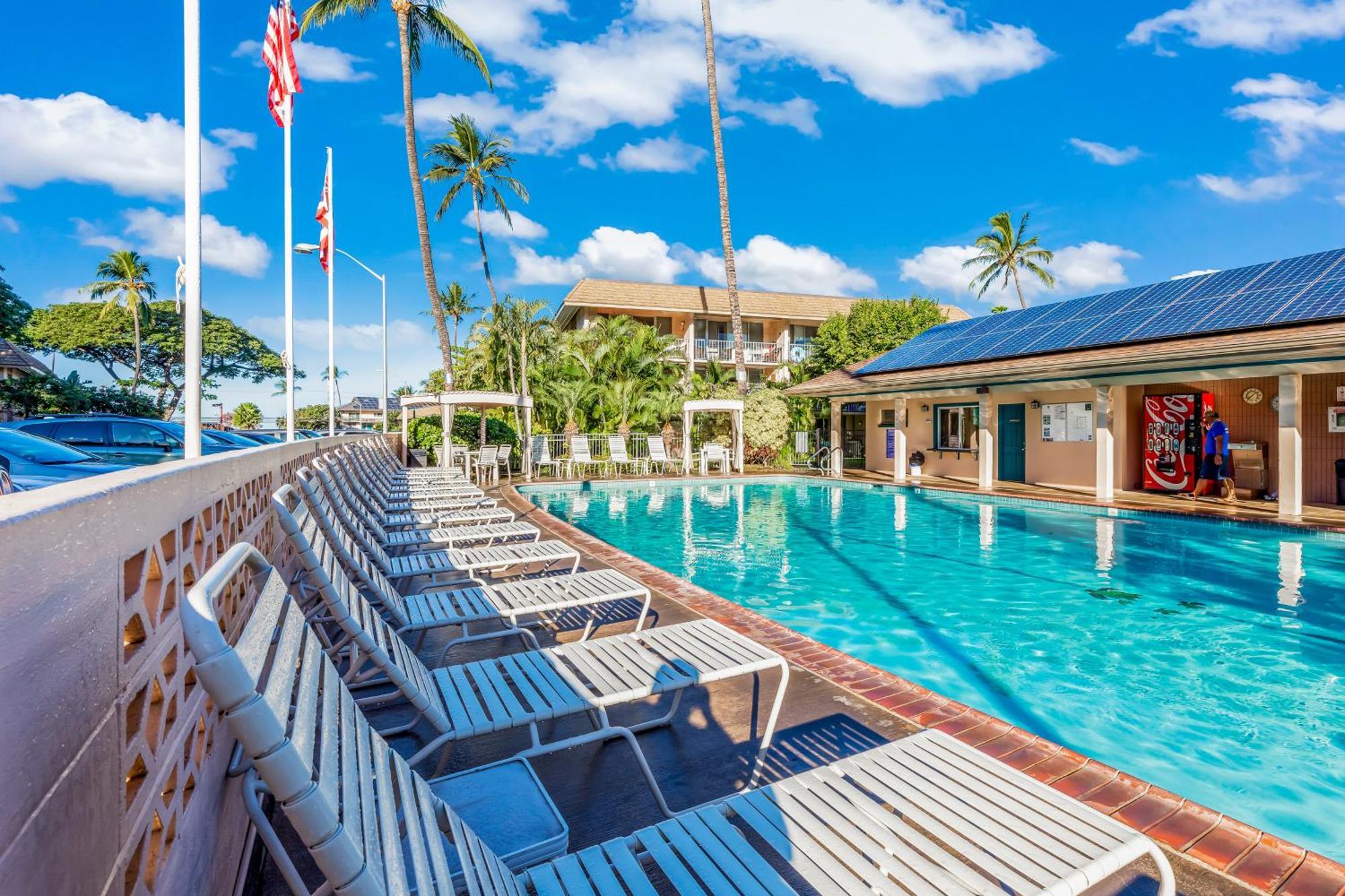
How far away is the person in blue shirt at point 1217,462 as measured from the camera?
13.1 m

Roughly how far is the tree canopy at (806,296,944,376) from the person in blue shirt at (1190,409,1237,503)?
15.2 metres

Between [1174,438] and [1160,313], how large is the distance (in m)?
2.78

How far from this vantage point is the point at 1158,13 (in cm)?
2041

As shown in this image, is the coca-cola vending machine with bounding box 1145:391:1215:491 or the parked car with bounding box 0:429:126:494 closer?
the parked car with bounding box 0:429:126:494

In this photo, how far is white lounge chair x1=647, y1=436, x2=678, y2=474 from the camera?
68.8 feet

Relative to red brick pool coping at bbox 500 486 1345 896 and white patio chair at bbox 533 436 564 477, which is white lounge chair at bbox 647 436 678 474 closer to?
white patio chair at bbox 533 436 564 477

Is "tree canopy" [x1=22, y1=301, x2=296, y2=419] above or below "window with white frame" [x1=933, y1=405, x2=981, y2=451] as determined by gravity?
above

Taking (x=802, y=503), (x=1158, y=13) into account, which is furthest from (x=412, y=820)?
(x=1158, y=13)

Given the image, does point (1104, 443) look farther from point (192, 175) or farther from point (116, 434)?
point (116, 434)

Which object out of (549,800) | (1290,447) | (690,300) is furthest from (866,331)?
(549,800)

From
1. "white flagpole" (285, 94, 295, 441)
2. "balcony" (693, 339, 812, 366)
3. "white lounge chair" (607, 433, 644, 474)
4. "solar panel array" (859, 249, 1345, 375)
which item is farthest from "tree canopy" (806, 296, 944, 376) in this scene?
"white flagpole" (285, 94, 295, 441)

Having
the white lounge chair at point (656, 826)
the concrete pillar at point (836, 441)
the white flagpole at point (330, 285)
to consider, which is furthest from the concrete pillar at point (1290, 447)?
the white flagpole at point (330, 285)

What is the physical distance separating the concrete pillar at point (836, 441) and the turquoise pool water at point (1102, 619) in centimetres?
648

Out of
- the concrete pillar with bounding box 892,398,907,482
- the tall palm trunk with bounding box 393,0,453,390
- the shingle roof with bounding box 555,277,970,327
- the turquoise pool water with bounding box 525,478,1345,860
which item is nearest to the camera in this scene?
the turquoise pool water with bounding box 525,478,1345,860
